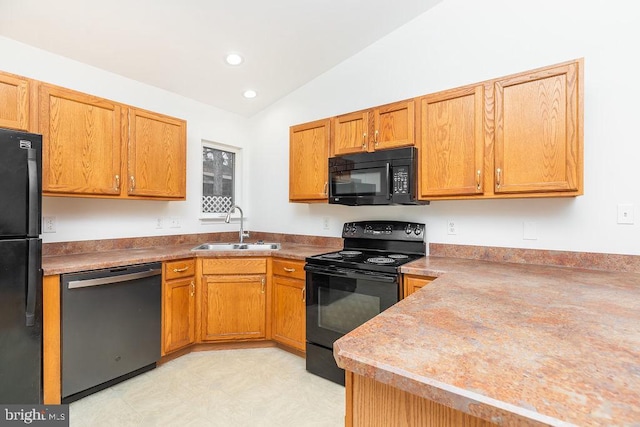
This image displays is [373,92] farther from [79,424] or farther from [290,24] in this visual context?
[79,424]

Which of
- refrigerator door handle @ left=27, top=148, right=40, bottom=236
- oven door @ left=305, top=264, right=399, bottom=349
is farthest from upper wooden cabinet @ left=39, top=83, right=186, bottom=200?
oven door @ left=305, top=264, right=399, bottom=349

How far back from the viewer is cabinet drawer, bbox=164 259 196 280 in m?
2.54

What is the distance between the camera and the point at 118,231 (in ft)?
9.15

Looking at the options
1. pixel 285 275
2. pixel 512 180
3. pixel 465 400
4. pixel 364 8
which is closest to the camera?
pixel 465 400

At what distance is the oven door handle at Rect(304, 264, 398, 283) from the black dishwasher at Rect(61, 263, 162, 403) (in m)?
1.22

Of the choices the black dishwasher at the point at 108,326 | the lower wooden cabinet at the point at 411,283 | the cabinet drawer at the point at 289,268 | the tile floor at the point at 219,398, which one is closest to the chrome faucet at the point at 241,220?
the cabinet drawer at the point at 289,268

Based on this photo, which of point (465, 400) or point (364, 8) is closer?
point (465, 400)

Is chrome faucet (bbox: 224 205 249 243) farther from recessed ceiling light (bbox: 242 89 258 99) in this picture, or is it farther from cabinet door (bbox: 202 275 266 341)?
recessed ceiling light (bbox: 242 89 258 99)

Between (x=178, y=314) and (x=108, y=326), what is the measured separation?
0.53 meters

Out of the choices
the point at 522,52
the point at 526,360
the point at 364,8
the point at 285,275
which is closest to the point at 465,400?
the point at 526,360

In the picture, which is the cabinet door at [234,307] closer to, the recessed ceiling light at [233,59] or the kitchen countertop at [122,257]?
the kitchen countertop at [122,257]

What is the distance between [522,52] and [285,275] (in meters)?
Result: 2.44

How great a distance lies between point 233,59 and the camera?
9.04 ft

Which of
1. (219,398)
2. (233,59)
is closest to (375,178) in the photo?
(233,59)
